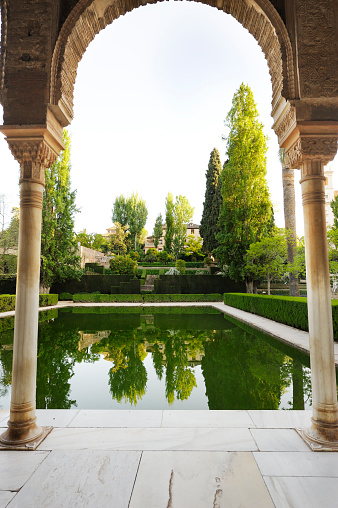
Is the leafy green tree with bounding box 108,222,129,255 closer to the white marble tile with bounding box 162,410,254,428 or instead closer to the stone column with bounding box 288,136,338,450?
the white marble tile with bounding box 162,410,254,428

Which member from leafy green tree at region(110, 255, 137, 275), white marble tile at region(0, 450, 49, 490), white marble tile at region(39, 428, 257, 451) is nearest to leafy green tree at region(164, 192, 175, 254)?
leafy green tree at region(110, 255, 137, 275)

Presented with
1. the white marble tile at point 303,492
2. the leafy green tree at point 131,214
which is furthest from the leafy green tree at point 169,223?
the white marble tile at point 303,492

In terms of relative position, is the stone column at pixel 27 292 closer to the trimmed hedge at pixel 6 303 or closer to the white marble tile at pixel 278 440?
the white marble tile at pixel 278 440

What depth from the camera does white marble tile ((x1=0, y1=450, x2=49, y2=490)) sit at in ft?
6.38

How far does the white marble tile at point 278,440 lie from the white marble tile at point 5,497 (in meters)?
1.75

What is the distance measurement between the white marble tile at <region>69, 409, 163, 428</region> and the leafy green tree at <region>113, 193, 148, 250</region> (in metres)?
38.8

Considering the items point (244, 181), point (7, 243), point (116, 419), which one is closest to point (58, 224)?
point (7, 243)

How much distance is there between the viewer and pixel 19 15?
287cm

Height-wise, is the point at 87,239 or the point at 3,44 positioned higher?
the point at 87,239

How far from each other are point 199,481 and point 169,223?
37120 millimetres

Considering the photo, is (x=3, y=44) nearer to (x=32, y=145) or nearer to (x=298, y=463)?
(x=32, y=145)

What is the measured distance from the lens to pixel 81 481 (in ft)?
6.44

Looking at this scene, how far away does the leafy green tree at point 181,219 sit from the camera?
37000 mm

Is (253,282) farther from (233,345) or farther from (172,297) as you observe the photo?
(233,345)
